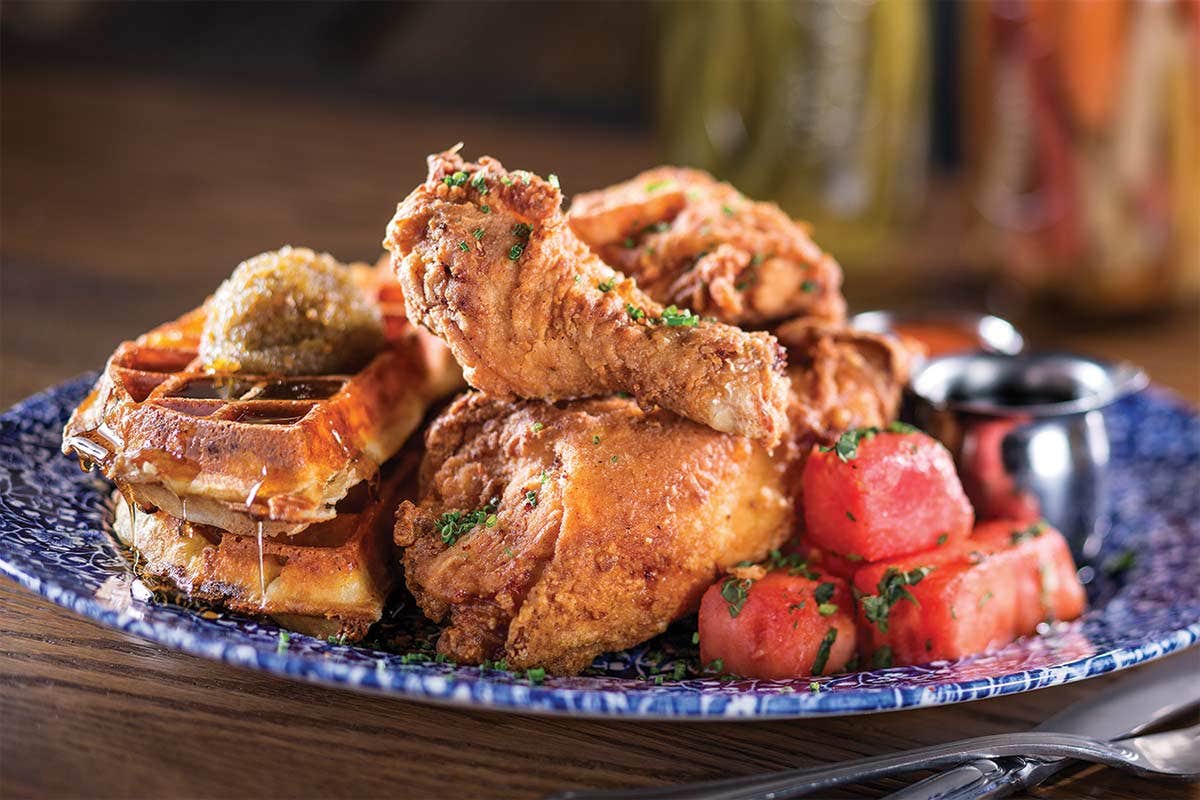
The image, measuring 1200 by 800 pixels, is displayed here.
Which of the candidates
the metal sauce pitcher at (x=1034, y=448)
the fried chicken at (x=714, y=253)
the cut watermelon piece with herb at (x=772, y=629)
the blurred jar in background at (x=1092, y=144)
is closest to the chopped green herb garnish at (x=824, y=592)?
the cut watermelon piece with herb at (x=772, y=629)

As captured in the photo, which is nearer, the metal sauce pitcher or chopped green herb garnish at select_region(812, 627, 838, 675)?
chopped green herb garnish at select_region(812, 627, 838, 675)

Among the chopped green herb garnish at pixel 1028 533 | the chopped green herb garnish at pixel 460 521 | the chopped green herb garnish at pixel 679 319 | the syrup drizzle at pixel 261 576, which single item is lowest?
the chopped green herb garnish at pixel 1028 533

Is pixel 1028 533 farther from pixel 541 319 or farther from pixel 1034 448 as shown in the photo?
pixel 541 319

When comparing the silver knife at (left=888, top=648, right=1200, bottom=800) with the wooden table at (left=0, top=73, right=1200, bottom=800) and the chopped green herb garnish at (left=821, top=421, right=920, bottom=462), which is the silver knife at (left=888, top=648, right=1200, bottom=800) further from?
the chopped green herb garnish at (left=821, top=421, right=920, bottom=462)

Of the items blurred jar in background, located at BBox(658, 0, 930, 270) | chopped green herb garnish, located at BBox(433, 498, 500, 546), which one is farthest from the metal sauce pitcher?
blurred jar in background, located at BBox(658, 0, 930, 270)

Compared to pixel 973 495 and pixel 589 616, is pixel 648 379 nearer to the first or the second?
pixel 589 616

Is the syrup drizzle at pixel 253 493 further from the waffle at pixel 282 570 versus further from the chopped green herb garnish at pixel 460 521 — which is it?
the chopped green herb garnish at pixel 460 521
